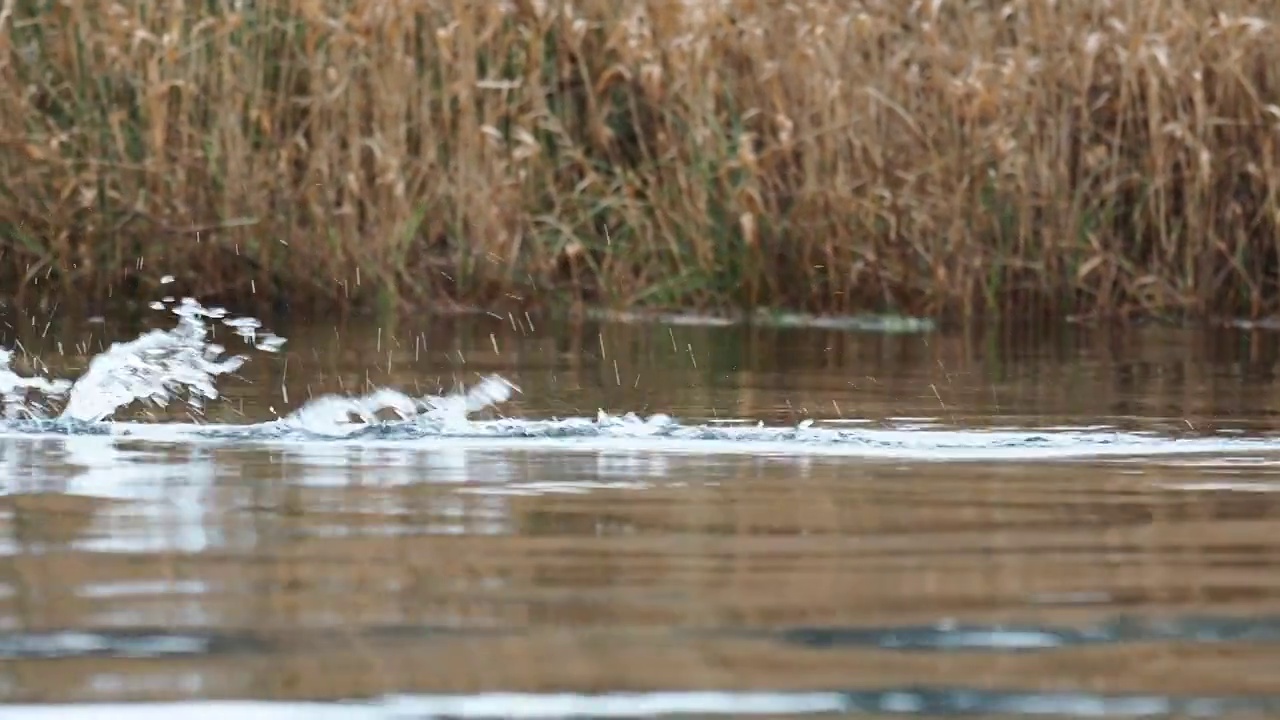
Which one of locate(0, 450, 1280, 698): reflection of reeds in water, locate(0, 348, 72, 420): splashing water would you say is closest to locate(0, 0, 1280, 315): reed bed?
locate(0, 348, 72, 420): splashing water

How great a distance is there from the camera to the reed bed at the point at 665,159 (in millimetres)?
10516

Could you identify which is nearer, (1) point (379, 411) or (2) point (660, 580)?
(2) point (660, 580)

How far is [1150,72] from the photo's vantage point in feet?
34.3

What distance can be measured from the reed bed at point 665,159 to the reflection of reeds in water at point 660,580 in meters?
5.12

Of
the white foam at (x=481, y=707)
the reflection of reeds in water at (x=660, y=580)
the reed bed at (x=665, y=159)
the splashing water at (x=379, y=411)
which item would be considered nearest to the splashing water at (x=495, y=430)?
the splashing water at (x=379, y=411)

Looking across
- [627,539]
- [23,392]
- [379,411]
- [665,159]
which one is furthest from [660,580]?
[665,159]

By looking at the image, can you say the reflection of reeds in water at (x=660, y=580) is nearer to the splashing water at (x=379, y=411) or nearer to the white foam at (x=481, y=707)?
the white foam at (x=481, y=707)

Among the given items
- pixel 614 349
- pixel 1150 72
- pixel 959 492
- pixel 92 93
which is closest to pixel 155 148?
pixel 92 93

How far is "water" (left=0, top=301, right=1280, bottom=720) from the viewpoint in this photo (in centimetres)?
301

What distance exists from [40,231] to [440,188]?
4.82 feet

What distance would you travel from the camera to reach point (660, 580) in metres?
3.82

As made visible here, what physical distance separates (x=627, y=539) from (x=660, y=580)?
476 millimetres

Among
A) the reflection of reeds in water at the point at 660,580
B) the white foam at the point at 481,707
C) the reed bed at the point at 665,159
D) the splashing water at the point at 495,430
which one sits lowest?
the white foam at the point at 481,707

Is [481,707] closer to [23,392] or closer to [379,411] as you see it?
[379,411]
